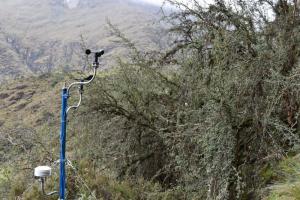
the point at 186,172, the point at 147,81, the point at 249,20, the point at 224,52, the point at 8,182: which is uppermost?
the point at 249,20

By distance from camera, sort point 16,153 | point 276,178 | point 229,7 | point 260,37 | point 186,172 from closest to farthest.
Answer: point 276,178
point 186,172
point 260,37
point 229,7
point 16,153

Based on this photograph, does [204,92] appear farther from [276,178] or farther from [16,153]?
[16,153]

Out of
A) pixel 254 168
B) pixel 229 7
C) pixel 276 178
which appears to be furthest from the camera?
pixel 229 7

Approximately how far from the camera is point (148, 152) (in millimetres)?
9453

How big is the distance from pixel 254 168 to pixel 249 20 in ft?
9.12

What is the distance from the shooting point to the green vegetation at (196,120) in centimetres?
630

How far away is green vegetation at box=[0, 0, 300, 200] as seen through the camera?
6301 mm

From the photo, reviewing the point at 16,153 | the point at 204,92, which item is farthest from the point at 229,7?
the point at 16,153

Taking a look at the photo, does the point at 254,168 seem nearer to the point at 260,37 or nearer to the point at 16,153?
the point at 260,37

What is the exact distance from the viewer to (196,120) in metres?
7.10

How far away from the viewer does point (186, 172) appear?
23.5 ft

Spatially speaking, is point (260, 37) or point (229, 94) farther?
point (260, 37)

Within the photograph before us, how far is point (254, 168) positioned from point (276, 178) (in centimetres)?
51

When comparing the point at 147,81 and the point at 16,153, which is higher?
the point at 147,81
